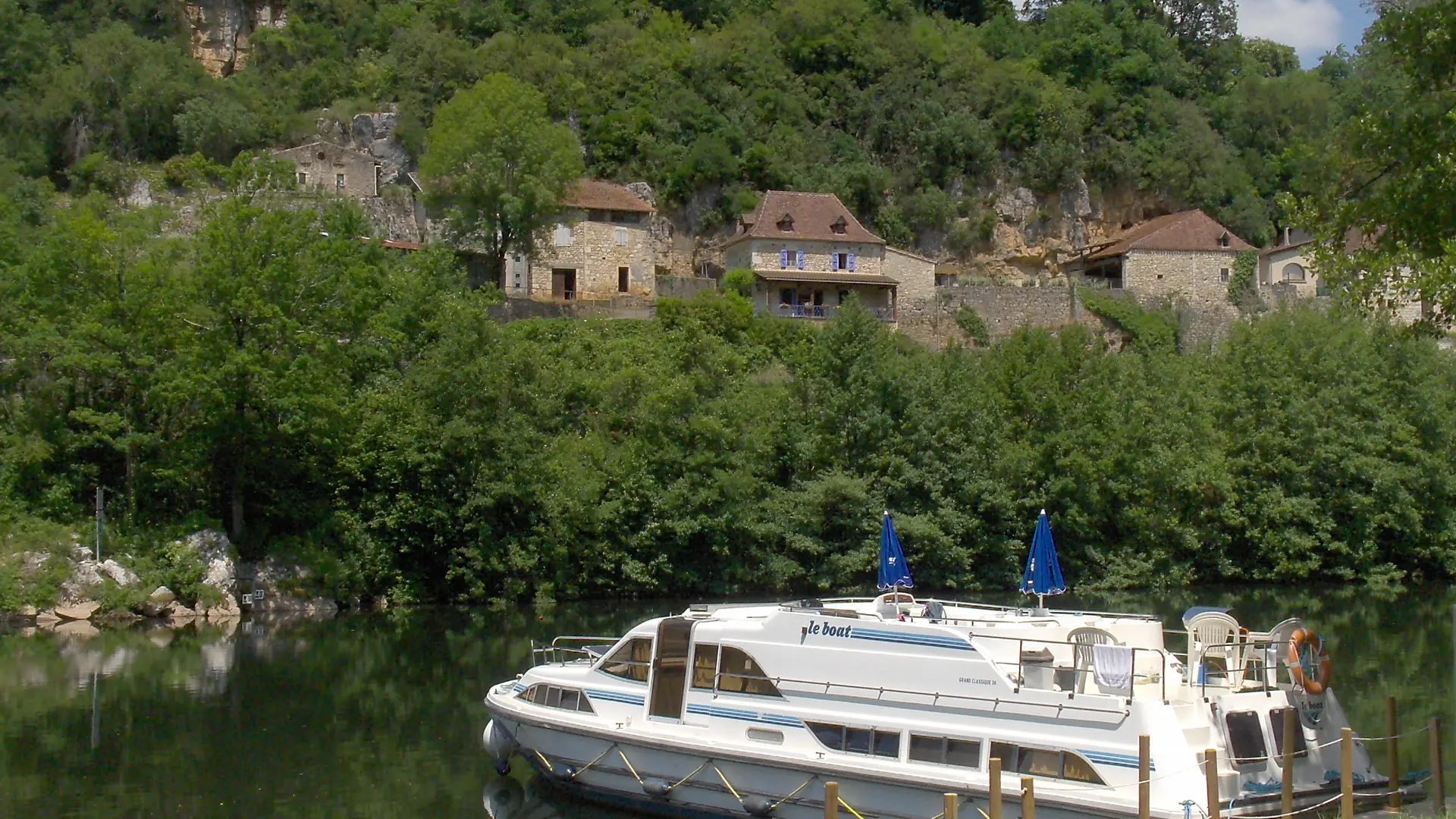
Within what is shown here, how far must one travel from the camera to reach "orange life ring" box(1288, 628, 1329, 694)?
17.9 m

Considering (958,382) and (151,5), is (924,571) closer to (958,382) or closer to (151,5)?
(958,382)

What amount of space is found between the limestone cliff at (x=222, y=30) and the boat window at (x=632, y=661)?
77.7 metres

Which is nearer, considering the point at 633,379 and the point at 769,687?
the point at 769,687

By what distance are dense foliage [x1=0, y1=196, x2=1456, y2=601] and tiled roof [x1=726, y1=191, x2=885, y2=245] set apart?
17.4 m

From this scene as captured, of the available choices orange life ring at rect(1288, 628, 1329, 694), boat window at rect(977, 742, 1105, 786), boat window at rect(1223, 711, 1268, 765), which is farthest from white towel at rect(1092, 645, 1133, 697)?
orange life ring at rect(1288, 628, 1329, 694)

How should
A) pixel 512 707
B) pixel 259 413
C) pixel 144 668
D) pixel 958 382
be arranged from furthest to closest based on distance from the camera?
pixel 958 382, pixel 259 413, pixel 144 668, pixel 512 707

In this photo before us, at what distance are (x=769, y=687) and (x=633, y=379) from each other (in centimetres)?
2867

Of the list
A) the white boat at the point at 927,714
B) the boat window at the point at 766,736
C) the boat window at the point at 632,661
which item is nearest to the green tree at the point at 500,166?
the boat window at the point at 632,661

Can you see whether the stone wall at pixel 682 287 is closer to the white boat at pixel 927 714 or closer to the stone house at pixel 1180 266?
the stone house at pixel 1180 266

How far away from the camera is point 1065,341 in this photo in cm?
5288

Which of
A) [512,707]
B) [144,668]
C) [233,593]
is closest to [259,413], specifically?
[233,593]

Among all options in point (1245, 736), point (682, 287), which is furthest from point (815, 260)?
point (1245, 736)

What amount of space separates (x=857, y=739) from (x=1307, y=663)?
5864 mm

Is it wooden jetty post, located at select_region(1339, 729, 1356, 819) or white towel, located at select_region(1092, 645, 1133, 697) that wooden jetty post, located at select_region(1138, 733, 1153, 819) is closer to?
white towel, located at select_region(1092, 645, 1133, 697)
